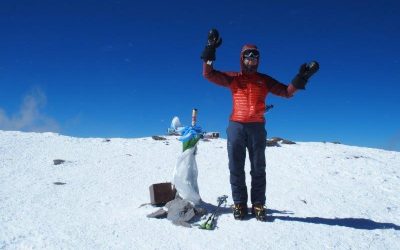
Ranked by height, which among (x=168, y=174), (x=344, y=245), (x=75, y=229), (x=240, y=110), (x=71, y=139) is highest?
(x=71, y=139)

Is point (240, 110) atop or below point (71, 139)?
below

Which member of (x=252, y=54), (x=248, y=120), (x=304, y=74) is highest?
(x=252, y=54)

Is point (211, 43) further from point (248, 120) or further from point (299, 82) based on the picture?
point (299, 82)

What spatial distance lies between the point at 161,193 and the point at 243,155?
1462 millimetres

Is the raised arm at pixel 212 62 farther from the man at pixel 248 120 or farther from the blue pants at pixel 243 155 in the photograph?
the blue pants at pixel 243 155

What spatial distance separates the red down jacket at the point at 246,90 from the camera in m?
5.28

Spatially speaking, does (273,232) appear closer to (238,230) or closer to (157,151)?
(238,230)

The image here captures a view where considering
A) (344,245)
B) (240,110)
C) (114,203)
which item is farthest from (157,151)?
(344,245)

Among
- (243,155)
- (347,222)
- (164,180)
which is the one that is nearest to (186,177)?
(243,155)

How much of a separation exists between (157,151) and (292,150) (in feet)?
14.2

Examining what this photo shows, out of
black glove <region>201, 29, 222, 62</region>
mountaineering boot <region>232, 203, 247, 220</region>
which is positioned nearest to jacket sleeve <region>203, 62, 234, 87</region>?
black glove <region>201, 29, 222, 62</region>

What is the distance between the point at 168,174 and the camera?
9.21 m

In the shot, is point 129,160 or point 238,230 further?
→ point 129,160

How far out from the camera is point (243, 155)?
17.7 feet
